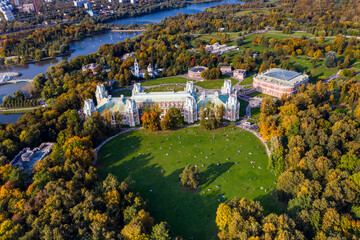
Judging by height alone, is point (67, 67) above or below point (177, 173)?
above

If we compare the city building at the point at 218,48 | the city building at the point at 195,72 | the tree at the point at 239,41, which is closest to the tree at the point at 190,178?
the city building at the point at 195,72

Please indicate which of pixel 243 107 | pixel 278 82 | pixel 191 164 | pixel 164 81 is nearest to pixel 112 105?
pixel 191 164

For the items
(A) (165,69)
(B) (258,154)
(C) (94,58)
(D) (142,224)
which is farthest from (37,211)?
(C) (94,58)

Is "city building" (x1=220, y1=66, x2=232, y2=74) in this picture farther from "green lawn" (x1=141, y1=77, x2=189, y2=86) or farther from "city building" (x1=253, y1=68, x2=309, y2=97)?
"city building" (x1=253, y1=68, x2=309, y2=97)

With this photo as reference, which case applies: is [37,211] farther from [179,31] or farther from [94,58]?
[179,31]

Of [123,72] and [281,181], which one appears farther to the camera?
[123,72]

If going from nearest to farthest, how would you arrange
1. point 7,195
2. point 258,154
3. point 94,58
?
point 7,195
point 258,154
point 94,58

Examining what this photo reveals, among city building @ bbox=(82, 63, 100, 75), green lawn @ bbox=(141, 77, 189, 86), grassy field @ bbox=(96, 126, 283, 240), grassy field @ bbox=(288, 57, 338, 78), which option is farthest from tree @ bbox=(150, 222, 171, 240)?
grassy field @ bbox=(288, 57, 338, 78)

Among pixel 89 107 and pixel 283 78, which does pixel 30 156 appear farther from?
pixel 283 78
